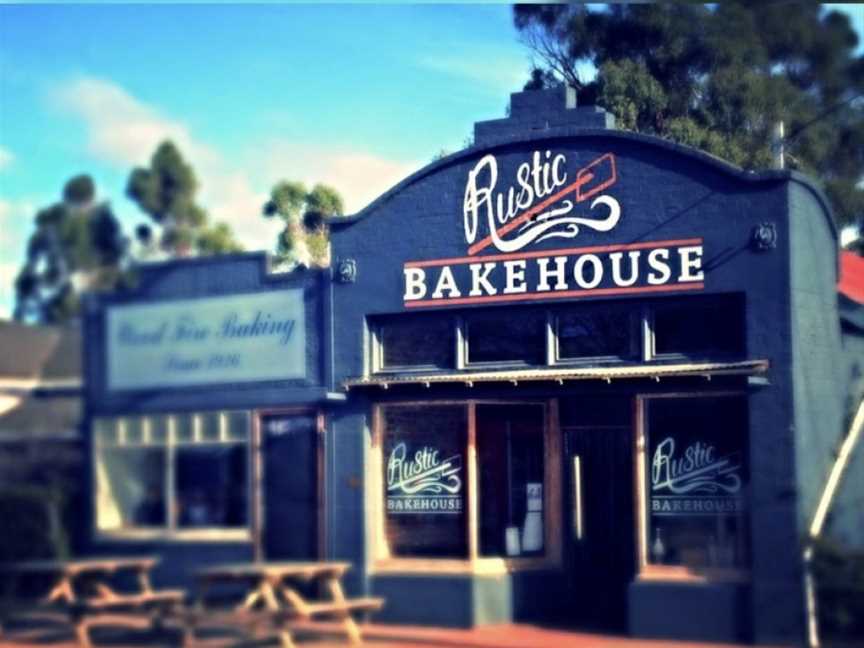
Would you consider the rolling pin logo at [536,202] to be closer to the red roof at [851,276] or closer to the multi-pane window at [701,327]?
the multi-pane window at [701,327]

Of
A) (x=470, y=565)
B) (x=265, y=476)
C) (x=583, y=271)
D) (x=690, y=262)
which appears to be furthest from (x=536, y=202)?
(x=265, y=476)

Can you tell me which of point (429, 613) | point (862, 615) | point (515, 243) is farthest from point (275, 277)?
point (862, 615)

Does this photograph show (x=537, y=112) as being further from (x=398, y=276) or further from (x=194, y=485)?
(x=194, y=485)

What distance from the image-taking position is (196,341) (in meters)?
9.85

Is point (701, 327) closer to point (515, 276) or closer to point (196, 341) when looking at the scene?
point (515, 276)

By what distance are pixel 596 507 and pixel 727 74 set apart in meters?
5.20

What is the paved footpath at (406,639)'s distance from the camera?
974 cm

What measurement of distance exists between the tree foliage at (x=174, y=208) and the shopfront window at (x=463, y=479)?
419 cm

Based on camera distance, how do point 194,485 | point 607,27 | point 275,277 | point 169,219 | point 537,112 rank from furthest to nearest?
point 607,27 → point 537,112 → point 275,277 → point 194,485 → point 169,219

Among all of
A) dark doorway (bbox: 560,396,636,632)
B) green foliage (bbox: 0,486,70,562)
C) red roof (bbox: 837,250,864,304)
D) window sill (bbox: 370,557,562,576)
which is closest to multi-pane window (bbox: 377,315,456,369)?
dark doorway (bbox: 560,396,636,632)

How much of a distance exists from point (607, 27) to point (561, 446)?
14.8 feet

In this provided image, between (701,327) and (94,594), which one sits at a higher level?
(701,327)

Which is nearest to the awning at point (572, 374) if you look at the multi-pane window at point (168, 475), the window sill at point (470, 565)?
the window sill at point (470, 565)

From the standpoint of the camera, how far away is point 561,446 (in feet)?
43.5
